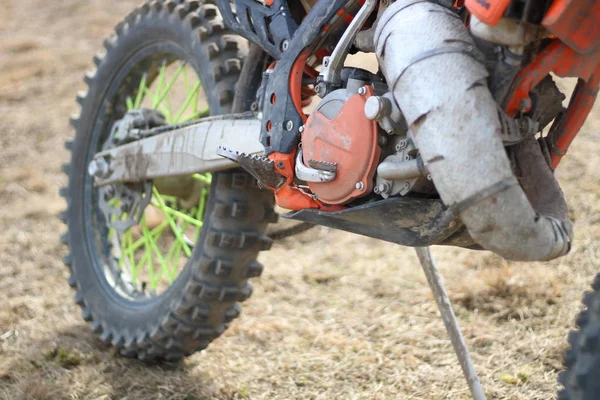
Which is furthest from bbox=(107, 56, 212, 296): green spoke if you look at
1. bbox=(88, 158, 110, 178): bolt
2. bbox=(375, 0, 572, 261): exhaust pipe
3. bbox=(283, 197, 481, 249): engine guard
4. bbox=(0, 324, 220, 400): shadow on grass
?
bbox=(375, 0, 572, 261): exhaust pipe

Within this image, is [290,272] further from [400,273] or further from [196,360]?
[196,360]

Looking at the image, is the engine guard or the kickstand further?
the kickstand

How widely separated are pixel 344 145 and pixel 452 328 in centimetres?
72

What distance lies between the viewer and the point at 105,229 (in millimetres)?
2635

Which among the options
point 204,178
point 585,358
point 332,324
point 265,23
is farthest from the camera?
point 332,324

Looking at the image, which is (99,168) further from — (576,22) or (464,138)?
(576,22)

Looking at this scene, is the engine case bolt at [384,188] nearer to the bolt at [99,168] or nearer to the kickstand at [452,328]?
the kickstand at [452,328]

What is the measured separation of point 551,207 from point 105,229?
64.5 inches

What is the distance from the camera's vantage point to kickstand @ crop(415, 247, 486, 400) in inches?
78.7

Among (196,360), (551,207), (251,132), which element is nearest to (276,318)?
(196,360)

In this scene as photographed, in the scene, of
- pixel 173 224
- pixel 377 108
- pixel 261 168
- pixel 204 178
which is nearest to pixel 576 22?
pixel 377 108

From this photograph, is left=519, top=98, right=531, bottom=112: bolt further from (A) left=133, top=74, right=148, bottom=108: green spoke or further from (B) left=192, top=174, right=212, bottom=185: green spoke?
(A) left=133, top=74, right=148, bottom=108: green spoke

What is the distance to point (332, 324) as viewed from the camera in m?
2.67

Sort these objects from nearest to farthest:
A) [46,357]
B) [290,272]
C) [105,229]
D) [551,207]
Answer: [551,207] → [46,357] → [105,229] → [290,272]
